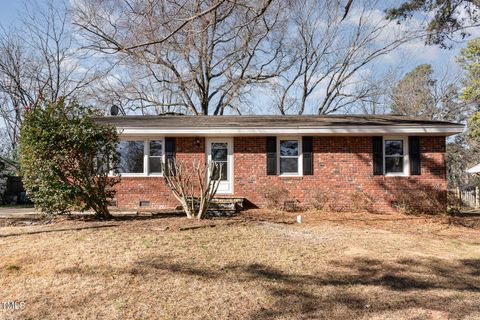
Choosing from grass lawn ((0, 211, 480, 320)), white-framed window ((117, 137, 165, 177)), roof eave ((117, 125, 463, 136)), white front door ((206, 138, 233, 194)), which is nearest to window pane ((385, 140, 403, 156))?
roof eave ((117, 125, 463, 136))

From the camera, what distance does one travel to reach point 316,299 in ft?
12.7

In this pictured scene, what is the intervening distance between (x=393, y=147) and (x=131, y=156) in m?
8.97

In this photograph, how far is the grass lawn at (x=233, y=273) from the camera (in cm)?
360

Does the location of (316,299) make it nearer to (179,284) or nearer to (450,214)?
(179,284)

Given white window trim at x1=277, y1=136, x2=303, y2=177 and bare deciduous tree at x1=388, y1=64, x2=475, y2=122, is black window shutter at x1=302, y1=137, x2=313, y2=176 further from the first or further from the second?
bare deciduous tree at x1=388, y1=64, x2=475, y2=122

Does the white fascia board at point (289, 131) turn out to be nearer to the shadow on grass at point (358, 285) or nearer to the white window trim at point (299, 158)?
the white window trim at point (299, 158)

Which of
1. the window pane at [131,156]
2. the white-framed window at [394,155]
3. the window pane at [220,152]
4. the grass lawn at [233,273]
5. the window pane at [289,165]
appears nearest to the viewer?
the grass lawn at [233,273]

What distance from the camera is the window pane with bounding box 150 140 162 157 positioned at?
1162 centimetres

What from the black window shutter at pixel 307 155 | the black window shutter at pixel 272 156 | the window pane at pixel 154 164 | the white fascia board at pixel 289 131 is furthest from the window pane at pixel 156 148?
the black window shutter at pixel 307 155

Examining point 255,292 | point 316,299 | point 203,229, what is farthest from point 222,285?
point 203,229

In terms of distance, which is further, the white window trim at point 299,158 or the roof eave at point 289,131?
the white window trim at point 299,158

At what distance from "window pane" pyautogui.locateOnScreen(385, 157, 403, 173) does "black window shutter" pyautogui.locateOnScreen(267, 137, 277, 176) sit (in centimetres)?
377

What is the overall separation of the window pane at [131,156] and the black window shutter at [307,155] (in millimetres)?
5603

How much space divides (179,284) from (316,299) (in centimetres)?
169
